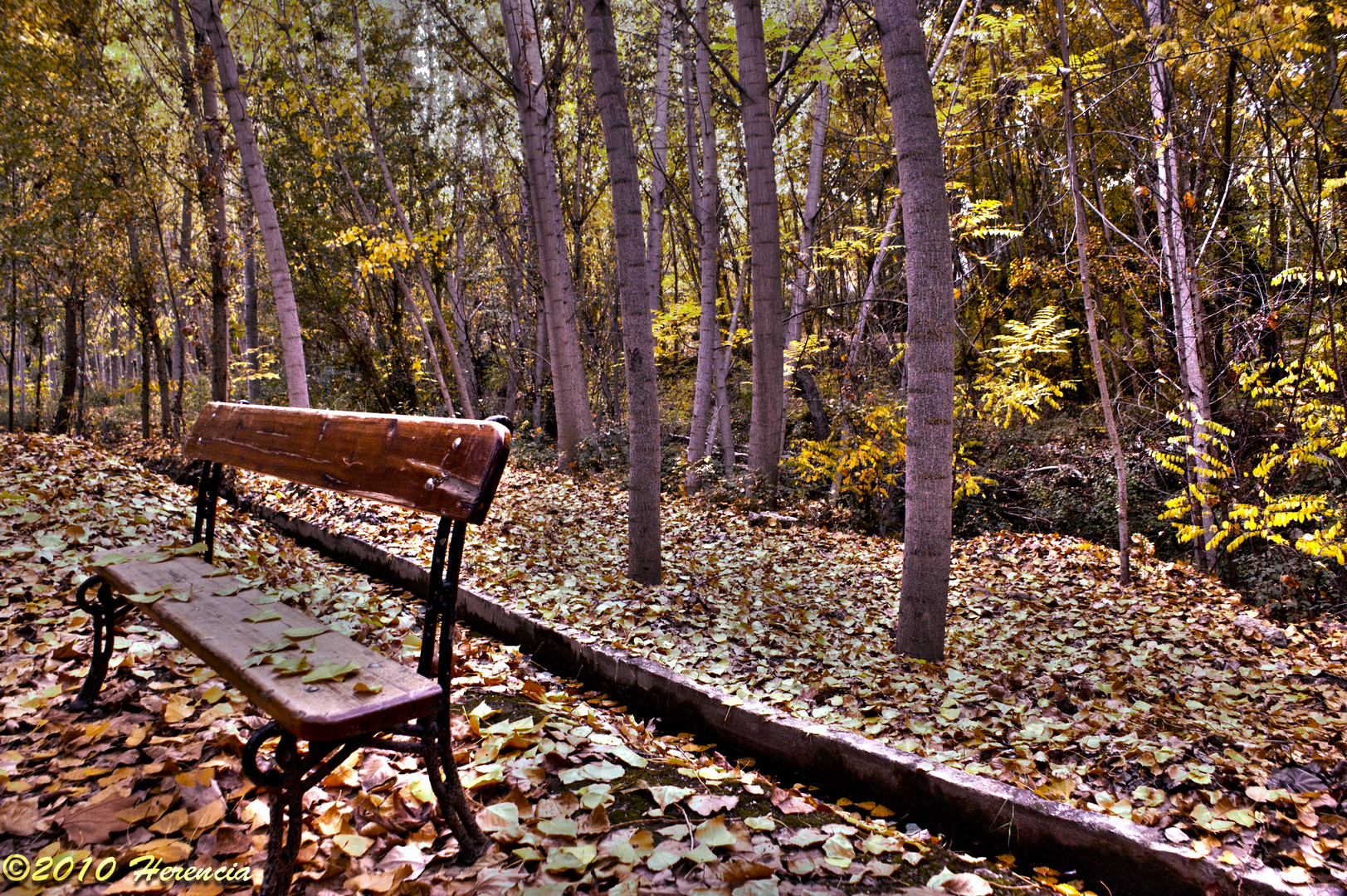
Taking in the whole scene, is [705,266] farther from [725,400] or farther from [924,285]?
[924,285]

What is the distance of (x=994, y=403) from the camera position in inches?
301

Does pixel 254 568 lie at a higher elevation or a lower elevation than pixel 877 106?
lower

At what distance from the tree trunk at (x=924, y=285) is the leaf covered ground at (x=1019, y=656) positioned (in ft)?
2.57

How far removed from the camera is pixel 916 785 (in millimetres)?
2418

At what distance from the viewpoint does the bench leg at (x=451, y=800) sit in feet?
6.17

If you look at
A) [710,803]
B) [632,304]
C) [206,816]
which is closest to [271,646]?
[206,816]

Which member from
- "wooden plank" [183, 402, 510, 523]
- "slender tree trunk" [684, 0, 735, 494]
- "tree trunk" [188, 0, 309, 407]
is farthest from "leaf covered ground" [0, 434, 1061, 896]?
"tree trunk" [188, 0, 309, 407]

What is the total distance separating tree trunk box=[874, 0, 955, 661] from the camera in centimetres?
340

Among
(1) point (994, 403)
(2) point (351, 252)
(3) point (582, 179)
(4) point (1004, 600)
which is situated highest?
(3) point (582, 179)

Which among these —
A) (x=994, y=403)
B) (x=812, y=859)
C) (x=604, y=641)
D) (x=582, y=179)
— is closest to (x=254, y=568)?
(x=604, y=641)

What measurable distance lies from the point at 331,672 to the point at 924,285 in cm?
311

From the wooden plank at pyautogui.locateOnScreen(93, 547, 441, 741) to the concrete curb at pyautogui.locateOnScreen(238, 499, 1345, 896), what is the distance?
4.89ft

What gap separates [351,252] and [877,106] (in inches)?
432

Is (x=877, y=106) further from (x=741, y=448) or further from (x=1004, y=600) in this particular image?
(x=1004, y=600)
